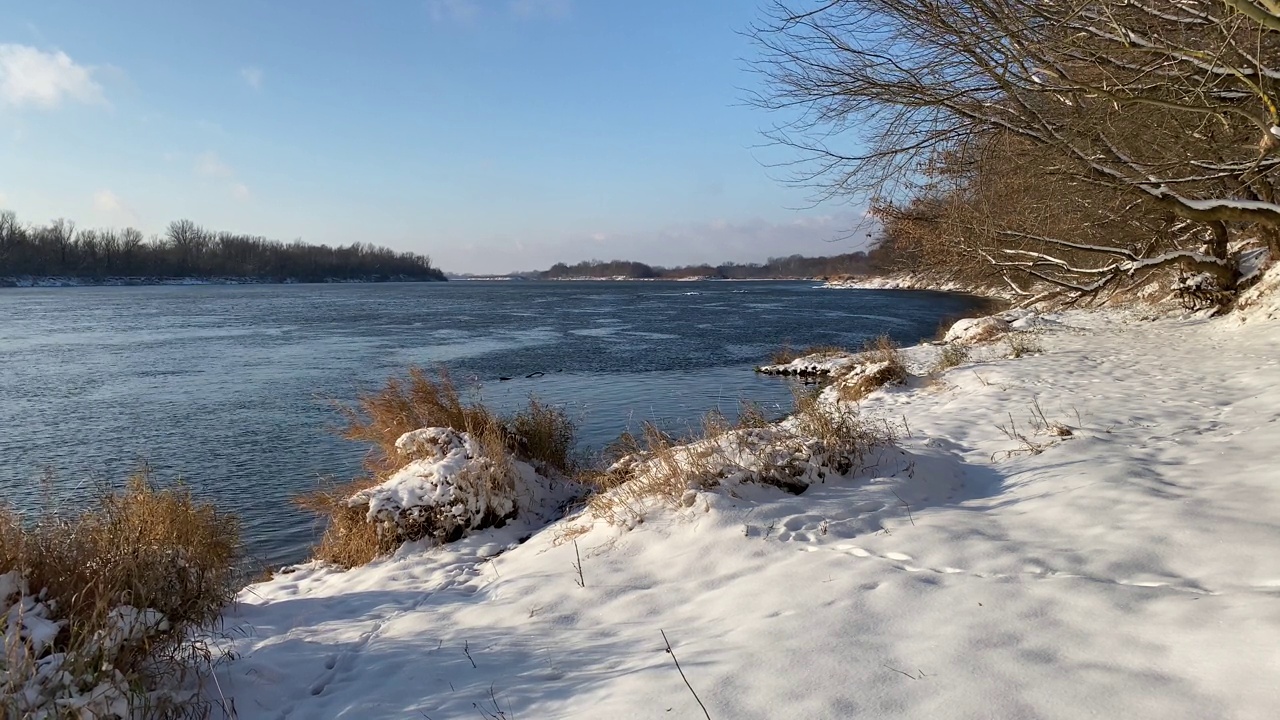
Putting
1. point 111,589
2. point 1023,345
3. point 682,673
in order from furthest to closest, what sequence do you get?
point 1023,345
point 111,589
point 682,673

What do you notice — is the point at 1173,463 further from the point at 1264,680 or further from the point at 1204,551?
the point at 1264,680

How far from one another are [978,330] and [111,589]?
20777 mm

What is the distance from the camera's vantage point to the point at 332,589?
6.47 meters

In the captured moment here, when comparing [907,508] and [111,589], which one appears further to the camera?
[907,508]

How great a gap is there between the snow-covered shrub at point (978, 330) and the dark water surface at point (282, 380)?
233 inches

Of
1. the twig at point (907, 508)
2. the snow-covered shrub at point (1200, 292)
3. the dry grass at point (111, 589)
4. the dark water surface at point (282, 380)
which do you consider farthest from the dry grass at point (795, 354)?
the dry grass at point (111, 589)

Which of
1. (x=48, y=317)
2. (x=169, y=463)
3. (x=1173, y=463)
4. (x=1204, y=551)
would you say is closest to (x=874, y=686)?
(x=1204, y=551)

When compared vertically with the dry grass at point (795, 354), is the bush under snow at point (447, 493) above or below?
below

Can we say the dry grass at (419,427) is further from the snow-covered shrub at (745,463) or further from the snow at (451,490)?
the snow-covered shrub at (745,463)

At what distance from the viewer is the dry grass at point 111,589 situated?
3.41m

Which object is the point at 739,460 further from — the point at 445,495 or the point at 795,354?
the point at 795,354

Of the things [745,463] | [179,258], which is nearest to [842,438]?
[745,463]

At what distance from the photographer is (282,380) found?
19.5 meters

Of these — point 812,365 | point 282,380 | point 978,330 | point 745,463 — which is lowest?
point 282,380
